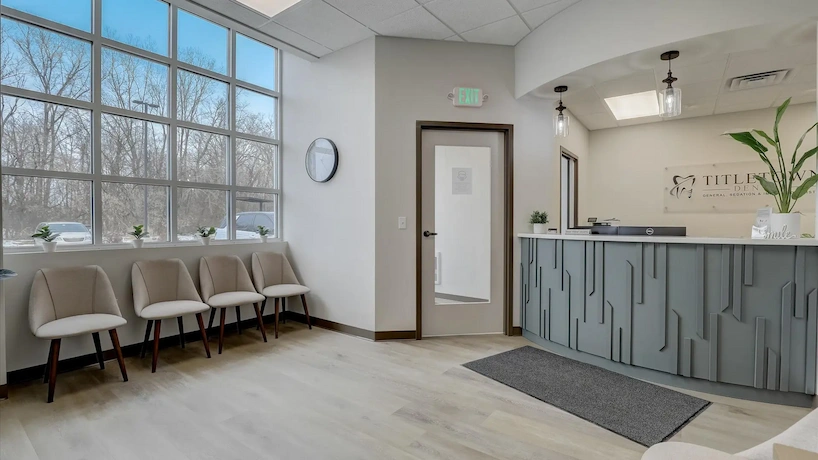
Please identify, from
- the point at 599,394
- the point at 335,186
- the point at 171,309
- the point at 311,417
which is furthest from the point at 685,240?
the point at 171,309

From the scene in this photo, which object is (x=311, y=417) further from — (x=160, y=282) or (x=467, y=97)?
(x=467, y=97)

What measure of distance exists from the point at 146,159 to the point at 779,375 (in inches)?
203

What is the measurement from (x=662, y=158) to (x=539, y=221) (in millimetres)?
2894

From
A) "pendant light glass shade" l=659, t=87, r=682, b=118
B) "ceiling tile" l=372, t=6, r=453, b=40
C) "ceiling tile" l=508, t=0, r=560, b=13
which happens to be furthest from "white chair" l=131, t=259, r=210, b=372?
"pendant light glass shade" l=659, t=87, r=682, b=118

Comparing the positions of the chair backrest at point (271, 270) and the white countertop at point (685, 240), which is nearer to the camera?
the white countertop at point (685, 240)

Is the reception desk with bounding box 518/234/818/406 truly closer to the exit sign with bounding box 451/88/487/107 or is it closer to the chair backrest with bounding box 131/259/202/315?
the exit sign with bounding box 451/88/487/107

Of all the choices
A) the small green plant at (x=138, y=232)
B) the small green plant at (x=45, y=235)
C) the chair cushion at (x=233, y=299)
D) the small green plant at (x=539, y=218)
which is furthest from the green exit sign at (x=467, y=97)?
the small green plant at (x=45, y=235)

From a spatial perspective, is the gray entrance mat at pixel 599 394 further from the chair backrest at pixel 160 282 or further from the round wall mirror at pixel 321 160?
the chair backrest at pixel 160 282

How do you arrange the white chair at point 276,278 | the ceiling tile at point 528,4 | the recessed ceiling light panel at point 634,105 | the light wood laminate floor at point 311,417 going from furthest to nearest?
the recessed ceiling light panel at point 634,105
the white chair at point 276,278
the ceiling tile at point 528,4
the light wood laminate floor at point 311,417

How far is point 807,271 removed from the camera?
7.72 ft

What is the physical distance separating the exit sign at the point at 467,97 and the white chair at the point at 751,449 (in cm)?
336

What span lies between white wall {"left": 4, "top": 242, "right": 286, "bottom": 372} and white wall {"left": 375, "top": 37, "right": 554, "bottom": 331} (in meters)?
1.72

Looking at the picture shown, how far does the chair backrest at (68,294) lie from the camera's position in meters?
2.72

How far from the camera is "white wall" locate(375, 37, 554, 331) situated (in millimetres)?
3832
